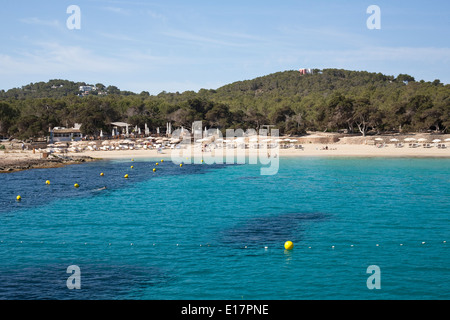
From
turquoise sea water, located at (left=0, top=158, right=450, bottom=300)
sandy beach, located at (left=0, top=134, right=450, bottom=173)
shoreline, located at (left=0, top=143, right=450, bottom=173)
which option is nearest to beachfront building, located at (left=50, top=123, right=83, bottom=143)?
sandy beach, located at (left=0, top=134, right=450, bottom=173)

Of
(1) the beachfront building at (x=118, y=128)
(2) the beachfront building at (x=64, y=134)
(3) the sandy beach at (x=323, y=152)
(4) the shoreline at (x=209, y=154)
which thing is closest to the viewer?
(4) the shoreline at (x=209, y=154)

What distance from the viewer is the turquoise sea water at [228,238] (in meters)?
13.9

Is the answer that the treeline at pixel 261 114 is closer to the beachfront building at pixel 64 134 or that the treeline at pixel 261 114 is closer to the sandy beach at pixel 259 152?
the beachfront building at pixel 64 134

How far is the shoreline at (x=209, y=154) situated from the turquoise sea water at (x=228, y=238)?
1503cm

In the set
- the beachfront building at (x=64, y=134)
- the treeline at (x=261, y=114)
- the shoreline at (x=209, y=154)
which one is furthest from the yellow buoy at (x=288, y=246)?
the beachfront building at (x=64, y=134)

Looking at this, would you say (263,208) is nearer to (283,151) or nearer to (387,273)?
(387,273)

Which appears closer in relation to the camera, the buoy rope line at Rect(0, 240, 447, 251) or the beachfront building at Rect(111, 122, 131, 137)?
the buoy rope line at Rect(0, 240, 447, 251)

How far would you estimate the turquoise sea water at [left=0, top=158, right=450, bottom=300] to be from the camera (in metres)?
13.9

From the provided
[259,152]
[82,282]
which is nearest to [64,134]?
[259,152]

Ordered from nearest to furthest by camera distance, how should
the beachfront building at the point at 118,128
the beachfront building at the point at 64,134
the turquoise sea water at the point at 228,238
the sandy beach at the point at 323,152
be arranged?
the turquoise sea water at the point at 228,238, the sandy beach at the point at 323,152, the beachfront building at the point at 64,134, the beachfront building at the point at 118,128

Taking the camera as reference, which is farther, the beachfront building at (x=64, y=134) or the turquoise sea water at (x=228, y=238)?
the beachfront building at (x=64, y=134)

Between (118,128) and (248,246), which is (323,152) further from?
(248,246)

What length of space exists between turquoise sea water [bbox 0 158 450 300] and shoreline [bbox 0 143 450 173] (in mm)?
15032

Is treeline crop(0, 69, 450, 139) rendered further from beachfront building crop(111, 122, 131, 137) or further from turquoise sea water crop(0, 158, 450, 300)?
turquoise sea water crop(0, 158, 450, 300)
